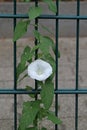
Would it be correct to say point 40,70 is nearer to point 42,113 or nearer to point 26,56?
point 26,56

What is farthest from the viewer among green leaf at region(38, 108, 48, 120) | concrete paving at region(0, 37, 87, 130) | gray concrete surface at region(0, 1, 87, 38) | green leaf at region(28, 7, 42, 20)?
gray concrete surface at region(0, 1, 87, 38)

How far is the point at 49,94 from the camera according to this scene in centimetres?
301

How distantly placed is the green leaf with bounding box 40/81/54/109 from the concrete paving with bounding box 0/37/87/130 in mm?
1639

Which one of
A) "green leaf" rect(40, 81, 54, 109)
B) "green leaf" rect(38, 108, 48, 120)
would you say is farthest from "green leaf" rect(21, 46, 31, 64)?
"green leaf" rect(38, 108, 48, 120)

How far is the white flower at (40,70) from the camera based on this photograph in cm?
296

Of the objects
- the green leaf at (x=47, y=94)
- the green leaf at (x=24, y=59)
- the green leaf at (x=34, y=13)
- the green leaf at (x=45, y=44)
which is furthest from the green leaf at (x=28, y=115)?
the green leaf at (x=34, y=13)

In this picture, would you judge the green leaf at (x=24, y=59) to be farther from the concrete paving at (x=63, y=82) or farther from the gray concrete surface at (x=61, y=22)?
the gray concrete surface at (x=61, y=22)

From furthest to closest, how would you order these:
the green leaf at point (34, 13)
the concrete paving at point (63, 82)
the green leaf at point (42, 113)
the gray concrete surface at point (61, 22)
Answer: the gray concrete surface at point (61, 22), the concrete paving at point (63, 82), the green leaf at point (42, 113), the green leaf at point (34, 13)

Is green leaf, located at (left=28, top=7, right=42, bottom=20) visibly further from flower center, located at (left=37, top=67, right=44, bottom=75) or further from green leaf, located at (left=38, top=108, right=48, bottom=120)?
green leaf, located at (left=38, top=108, right=48, bottom=120)

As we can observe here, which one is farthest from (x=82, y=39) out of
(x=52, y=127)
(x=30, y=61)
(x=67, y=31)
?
(x=30, y=61)

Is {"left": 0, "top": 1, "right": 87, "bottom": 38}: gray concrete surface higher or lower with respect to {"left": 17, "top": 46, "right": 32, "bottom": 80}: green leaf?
higher

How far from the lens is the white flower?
9.72ft

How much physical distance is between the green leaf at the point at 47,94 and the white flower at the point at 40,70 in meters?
0.08

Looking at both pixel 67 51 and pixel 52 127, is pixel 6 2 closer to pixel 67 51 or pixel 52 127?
pixel 67 51
